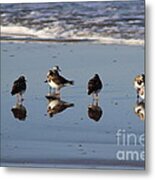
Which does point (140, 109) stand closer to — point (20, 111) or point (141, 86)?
point (141, 86)

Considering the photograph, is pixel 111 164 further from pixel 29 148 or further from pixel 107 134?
pixel 29 148

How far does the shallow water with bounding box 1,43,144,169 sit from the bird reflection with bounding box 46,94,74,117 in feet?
0.03

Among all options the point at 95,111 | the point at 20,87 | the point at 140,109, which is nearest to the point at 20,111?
the point at 20,87

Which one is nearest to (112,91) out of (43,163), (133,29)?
(133,29)

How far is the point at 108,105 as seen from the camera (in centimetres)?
173

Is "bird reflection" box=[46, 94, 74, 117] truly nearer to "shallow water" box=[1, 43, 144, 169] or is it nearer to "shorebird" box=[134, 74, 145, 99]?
"shallow water" box=[1, 43, 144, 169]

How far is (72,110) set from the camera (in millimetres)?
1748

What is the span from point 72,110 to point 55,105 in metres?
0.06

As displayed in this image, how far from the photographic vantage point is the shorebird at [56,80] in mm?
1761

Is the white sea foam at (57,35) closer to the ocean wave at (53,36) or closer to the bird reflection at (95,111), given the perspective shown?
the ocean wave at (53,36)

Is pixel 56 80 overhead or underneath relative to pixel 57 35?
underneath

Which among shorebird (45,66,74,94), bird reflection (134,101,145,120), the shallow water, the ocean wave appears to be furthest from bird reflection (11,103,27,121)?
bird reflection (134,101,145,120)

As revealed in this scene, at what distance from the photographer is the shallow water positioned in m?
1.72

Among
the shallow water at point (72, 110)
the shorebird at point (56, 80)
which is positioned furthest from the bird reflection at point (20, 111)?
the shorebird at point (56, 80)
